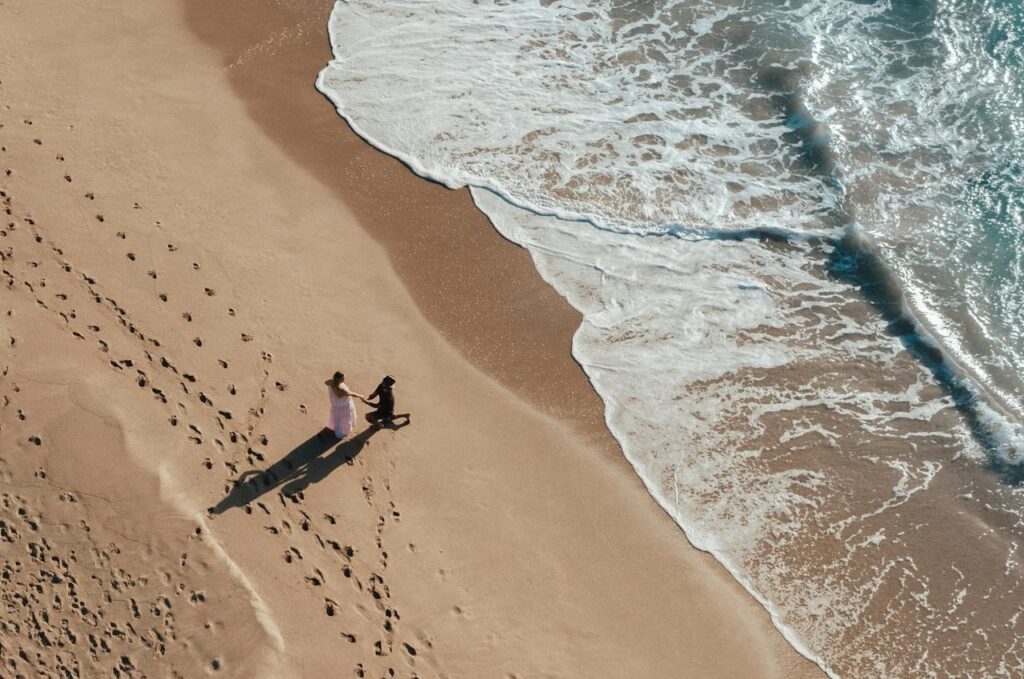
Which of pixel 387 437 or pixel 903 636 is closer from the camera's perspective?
pixel 903 636

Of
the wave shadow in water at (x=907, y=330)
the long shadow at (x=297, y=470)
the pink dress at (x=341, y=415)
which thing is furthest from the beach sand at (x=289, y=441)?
the wave shadow in water at (x=907, y=330)

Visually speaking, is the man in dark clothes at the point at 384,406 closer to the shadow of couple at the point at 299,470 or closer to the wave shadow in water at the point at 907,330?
the shadow of couple at the point at 299,470

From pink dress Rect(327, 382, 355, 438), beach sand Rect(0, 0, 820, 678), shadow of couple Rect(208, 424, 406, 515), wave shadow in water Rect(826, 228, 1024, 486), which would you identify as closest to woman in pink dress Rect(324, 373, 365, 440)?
pink dress Rect(327, 382, 355, 438)

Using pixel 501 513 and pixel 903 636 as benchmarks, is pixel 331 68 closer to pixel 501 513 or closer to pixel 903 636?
pixel 501 513

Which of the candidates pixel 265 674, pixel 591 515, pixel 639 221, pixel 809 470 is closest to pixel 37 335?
pixel 265 674

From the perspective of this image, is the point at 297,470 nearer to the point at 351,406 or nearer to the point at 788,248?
the point at 351,406

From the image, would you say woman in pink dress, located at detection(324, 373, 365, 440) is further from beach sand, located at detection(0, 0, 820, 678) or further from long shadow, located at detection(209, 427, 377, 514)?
beach sand, located at detection(0, 0, 820, 678)

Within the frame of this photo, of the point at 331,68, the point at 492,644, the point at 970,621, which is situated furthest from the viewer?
the point at 331,68
